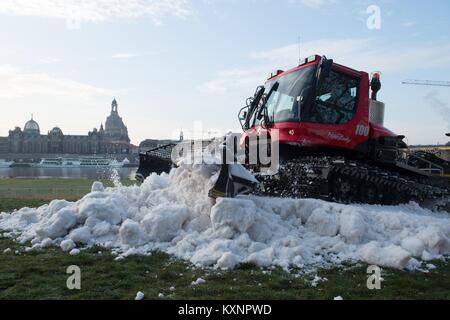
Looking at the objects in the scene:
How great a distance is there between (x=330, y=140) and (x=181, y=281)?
5.94 meters

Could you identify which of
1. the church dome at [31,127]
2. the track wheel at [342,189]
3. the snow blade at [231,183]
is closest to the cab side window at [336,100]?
the track wheel at [342,189]

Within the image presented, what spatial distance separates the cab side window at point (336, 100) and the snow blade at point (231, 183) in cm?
288

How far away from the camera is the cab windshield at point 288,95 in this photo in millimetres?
10156

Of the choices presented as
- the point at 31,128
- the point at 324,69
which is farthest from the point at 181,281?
the point at 31,128

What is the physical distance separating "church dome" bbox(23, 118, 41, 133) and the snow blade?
20139cm

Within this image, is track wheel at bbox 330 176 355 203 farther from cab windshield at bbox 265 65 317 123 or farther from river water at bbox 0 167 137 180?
river water at bbox 0 167 137 180

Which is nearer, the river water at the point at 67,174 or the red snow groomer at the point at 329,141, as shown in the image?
the red snow groomer at the point at 329,141

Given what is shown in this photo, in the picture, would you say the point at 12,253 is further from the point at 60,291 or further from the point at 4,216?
the point at 4,216

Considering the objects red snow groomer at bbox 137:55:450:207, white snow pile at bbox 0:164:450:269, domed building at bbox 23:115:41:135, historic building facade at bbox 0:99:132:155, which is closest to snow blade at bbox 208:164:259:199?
white snow pile at bbox 0:164:450:269

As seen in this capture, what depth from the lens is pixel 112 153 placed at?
181 m

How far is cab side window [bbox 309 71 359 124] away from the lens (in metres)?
10.2

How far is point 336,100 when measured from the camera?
34.3 ft

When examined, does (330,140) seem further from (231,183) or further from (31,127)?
(31,127)

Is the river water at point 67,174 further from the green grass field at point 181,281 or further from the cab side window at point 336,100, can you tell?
the green grass field at point 181,281
